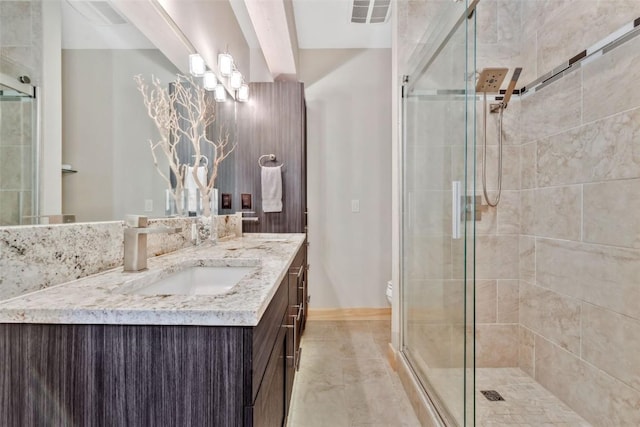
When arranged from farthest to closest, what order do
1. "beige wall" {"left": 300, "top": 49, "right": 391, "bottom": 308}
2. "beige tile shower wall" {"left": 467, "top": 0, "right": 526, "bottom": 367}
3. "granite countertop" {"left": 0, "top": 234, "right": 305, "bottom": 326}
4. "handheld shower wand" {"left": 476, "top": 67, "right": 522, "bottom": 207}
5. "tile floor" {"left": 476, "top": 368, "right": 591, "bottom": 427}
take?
"beige wall" {"left": 300, "top": 49, "right": 391, "bottom": 308}, "beige tile shower wall" {"left": 467, "top": 0, "right": 526, "bottom": 367}, "handheld shower wand" {"left": 476, "top": 67, "right": 522, "bottom": 207}, "tile floor" {"left": 476, "top": 368, "right": 591, "bottom": 427}, "granite countertop" {"left": 0, "top": 234, "right": 305, "bottom": 326}

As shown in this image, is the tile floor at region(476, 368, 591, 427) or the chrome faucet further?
the tile floor at region(476, 368, 591, 427)

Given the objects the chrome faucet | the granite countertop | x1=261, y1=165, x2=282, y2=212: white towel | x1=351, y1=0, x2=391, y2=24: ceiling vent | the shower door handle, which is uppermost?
x1=351, y1=0, x2=391, y2=24: ceiling vent

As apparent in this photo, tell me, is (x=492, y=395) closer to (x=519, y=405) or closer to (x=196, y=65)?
(x=519, y=405)

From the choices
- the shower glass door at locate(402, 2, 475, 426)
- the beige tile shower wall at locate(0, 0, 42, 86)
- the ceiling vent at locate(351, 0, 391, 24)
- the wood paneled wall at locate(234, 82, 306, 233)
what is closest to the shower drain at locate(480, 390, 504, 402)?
the shower glass door at locate(402, 2, 475, 426)

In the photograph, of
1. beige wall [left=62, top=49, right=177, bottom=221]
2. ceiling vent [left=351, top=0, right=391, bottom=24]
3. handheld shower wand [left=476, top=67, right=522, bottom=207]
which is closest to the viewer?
beige wall [left=62, top=49, right=177, bottom=221]

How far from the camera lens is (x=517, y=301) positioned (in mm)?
1865

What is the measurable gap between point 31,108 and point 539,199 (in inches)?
88.0

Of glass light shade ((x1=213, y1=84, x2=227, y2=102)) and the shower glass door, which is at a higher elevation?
glass light shade ((x1=213, y1=84, x2=227, y2=102))

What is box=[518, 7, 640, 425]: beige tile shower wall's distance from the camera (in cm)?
122

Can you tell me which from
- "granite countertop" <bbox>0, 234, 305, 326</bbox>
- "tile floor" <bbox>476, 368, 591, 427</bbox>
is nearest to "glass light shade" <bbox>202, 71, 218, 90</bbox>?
"granite countertop" <bbox>0, 234, 305, 326</bbox>

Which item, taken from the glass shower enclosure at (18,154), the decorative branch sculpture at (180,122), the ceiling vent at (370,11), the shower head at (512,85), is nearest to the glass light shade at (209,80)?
the decorative branch sculpture at (180,122)

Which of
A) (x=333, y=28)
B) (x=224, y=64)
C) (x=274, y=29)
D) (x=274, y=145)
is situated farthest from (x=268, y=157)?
(x=333, y=28)

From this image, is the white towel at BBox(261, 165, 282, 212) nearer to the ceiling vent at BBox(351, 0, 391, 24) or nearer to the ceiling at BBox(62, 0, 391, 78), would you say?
the ceiling at BBox(62, 0, 391, 78)

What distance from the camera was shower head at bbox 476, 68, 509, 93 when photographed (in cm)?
165
